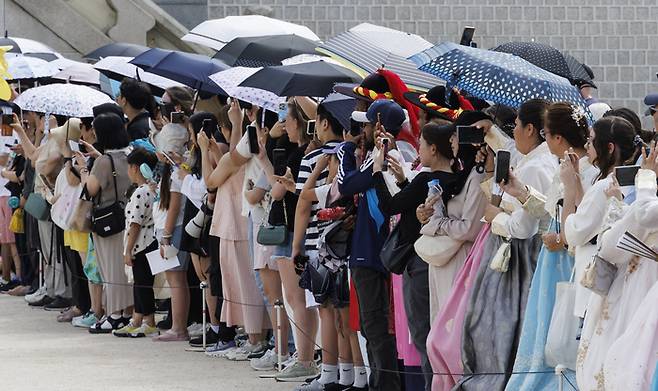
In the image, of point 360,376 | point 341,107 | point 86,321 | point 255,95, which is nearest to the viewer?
point 360,376

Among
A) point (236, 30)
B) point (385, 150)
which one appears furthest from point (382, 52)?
point (236, 30)

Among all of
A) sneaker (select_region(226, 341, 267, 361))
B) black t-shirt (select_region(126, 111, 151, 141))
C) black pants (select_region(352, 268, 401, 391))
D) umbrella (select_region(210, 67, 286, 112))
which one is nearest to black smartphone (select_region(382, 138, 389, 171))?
black pants (select_region(352, 268, 401, 391))

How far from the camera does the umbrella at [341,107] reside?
1030 cm

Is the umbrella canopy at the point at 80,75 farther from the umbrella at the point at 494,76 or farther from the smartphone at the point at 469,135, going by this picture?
the smartphone at the point at 469,135

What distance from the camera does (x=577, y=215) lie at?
24.4ft

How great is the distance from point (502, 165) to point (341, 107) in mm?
2463

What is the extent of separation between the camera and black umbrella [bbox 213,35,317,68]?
43.6 feet

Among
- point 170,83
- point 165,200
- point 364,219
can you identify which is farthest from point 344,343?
point 170,83

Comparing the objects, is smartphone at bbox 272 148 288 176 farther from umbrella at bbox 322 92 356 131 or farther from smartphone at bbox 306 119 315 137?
umbrella at bbox 322 92 356 131

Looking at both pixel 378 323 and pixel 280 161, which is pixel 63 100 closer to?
pixel 280 161

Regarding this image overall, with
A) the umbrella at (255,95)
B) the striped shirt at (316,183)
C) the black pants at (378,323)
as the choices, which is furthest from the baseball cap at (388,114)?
the umbrella at (255,95)

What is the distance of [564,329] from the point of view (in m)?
7.84

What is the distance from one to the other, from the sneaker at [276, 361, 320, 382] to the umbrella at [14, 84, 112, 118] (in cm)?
403

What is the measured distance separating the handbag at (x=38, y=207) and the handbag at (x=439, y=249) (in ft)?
24.4
